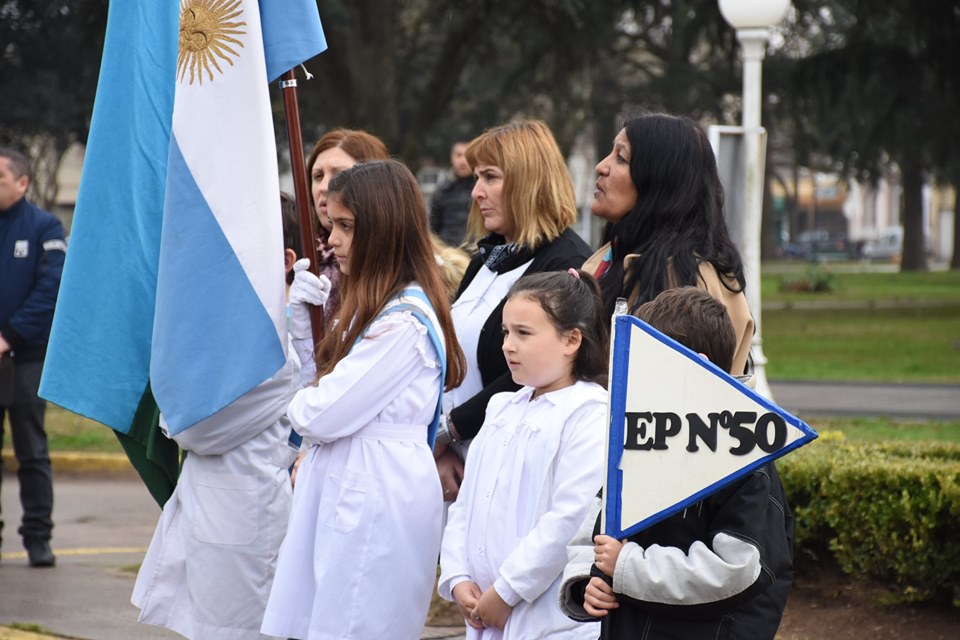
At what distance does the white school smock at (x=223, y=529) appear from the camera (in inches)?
171

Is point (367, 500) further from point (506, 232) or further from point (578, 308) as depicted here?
point (506, 232)

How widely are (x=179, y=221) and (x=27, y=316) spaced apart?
10.8 feet

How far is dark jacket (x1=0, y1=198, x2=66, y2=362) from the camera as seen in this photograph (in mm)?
7336

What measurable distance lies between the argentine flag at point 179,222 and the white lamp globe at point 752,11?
6.21 metres

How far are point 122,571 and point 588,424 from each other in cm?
448

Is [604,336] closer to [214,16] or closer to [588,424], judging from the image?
[588,424]

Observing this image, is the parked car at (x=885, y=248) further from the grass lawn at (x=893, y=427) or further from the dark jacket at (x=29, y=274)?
the dark jacket at (x=29, y=274)

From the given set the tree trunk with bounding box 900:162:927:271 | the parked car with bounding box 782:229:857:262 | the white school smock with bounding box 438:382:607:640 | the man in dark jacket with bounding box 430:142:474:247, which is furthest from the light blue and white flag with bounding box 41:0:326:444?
the parked car with bounding box 782:229:857:262

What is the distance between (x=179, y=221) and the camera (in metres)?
4.37

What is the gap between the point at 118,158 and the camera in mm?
4629

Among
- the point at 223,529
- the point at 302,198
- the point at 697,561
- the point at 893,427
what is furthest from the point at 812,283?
the point at 697,561

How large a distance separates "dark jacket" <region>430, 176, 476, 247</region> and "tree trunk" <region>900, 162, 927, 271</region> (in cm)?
3182

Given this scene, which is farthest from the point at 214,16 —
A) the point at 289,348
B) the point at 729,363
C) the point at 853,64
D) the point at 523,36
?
the point at 853,64

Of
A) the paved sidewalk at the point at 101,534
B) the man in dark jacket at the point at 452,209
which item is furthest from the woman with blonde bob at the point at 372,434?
the man in dark jacket at the point at 452,209
